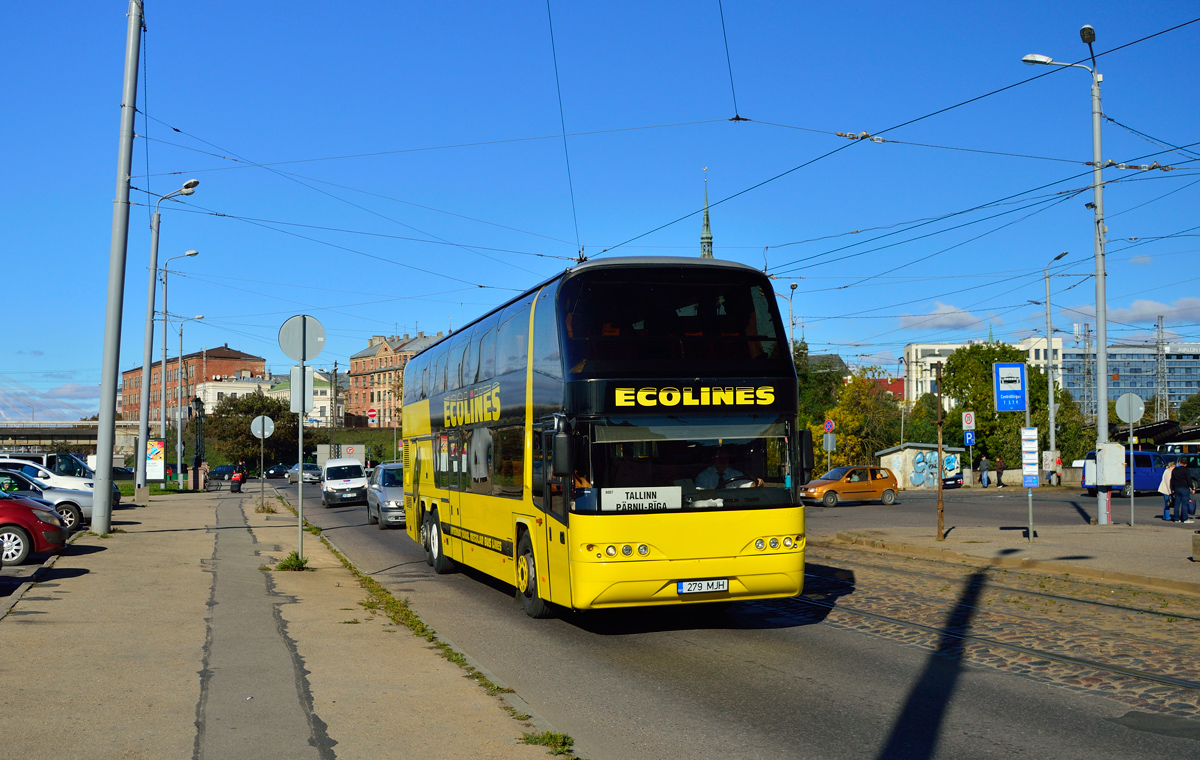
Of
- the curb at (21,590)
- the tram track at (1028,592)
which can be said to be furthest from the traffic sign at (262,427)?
the tram track at (1028,592)

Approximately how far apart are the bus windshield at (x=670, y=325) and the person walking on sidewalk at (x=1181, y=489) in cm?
2176

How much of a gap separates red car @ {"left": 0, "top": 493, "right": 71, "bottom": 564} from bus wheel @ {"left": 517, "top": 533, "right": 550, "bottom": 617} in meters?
8.23

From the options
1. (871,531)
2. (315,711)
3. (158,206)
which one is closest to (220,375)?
(158,206)

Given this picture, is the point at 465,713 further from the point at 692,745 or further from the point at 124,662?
the point at 124,662

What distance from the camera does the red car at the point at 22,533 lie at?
50.0ft

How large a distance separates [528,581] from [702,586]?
Answer: 240cm

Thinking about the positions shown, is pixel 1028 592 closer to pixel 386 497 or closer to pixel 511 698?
pixel 511 698

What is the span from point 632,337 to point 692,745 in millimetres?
4743

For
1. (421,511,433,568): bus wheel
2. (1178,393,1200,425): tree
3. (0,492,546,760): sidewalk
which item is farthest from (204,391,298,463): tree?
(1178,393,1200,425): tree

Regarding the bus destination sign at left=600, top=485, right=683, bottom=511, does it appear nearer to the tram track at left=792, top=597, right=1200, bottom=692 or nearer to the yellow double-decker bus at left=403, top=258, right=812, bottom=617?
the yellow double-decker bus at left=403, top=258, right=812, bottom=617

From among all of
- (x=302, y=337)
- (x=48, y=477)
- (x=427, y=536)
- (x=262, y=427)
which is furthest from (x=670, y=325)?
(x=48, y=477)

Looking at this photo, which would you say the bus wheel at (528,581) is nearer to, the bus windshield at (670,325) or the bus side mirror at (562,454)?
the bus side mirror at (562,454)

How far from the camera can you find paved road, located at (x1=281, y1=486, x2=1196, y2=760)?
6.16m

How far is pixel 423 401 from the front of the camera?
1833 centimetres
